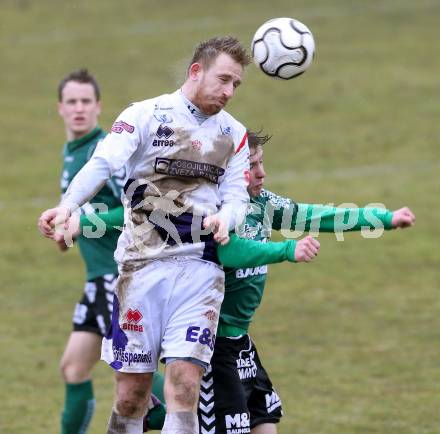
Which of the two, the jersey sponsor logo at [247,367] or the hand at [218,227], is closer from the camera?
the hand at [218,227]

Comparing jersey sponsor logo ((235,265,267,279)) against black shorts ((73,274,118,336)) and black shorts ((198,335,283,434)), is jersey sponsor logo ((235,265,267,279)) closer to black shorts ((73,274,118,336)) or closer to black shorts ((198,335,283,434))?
black shorts ((198,335,283,434))

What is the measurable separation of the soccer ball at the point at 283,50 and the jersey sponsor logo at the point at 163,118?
949 mm

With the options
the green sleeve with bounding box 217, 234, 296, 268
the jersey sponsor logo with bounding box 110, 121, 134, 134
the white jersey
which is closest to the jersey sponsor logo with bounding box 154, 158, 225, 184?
the white jersey

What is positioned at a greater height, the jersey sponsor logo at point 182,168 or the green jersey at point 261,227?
the jersey sponsor logo at point 182,168

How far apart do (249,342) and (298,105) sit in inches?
580

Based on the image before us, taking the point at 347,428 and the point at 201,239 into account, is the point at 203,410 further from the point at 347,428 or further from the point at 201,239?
the point at 347,428

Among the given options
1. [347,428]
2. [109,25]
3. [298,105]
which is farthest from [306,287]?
[109,25]

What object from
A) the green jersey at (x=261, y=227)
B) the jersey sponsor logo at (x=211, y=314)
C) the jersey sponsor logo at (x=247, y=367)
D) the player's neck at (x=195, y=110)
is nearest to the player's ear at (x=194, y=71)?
the player's neck at (x=195, y=110)

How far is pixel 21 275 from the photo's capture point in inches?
550

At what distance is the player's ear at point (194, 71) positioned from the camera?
20.9ft

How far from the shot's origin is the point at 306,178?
17.5m

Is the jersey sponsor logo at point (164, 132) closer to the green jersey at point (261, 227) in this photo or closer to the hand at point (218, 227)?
the hand at point (218, 227)

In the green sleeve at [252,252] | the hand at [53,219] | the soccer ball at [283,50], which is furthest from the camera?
the soccer ball at [283,50]

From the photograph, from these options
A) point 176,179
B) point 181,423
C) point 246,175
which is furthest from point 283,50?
point 181,423
